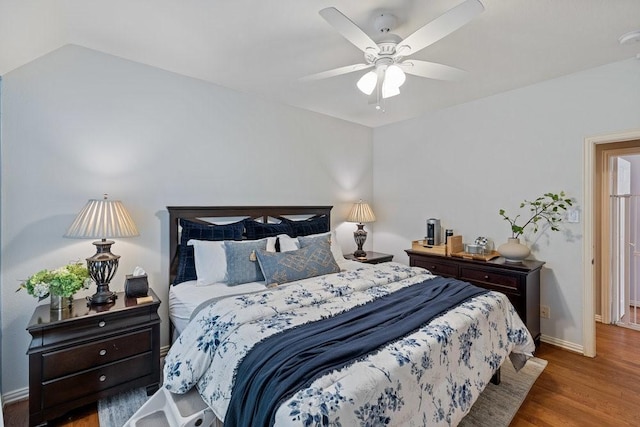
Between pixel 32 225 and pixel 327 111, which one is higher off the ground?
pixel 327 111

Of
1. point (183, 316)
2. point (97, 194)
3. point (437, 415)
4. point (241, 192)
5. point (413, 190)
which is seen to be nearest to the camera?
point (437, 415)

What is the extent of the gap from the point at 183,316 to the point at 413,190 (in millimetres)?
3245

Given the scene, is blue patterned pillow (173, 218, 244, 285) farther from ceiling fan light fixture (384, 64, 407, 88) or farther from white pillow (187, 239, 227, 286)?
ceiling fan light fixture (384, 64, 407, 88)

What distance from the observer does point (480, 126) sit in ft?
11.5

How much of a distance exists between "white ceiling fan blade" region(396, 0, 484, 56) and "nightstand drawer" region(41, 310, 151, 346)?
2559 millimetres

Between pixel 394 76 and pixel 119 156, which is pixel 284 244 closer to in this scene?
pixel 119 156

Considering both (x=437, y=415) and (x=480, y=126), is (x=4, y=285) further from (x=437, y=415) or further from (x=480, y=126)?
(x=480, y=126)

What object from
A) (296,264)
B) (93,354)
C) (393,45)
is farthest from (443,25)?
(93,354)

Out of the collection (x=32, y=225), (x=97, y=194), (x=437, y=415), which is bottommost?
(x=437, y=415)

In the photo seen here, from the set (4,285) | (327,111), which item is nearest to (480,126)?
(327,111)

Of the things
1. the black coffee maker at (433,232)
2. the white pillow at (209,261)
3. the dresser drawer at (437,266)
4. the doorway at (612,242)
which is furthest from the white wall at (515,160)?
the white pillow at (209,261)

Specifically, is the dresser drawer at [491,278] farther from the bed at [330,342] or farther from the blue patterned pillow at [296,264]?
the blue patterned pillow at [296,264]

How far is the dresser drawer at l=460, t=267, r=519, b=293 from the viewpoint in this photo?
9.34ft

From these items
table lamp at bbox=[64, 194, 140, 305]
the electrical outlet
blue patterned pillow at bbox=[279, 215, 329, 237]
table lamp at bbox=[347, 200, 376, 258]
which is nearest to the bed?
table lamp at bbox=[64, 194, 140, 305]
